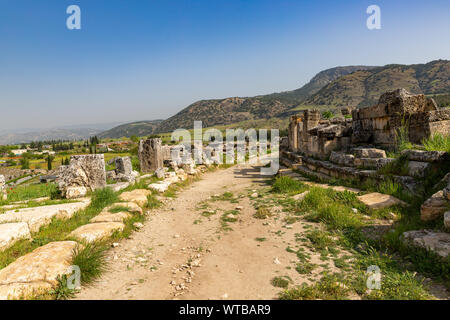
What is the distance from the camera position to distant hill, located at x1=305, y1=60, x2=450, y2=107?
81113 mm

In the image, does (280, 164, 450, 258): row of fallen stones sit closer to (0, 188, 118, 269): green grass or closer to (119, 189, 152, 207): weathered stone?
Answer: (0, 188, 118, 269): green grass

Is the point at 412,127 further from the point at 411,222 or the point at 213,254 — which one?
the point at 213,254

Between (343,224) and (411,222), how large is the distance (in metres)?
1.03

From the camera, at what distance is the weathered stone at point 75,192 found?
700 centimetres

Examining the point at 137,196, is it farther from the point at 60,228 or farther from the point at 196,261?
the point at 196,261

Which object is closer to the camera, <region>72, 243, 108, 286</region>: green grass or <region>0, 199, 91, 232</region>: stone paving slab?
<region>72, 243, 108, 286</region>: green grass

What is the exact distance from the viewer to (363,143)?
8844mm

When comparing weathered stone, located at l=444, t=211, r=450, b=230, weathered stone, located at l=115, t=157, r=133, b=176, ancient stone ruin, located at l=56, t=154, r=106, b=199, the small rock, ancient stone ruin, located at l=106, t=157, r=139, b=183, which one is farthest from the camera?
weathered stone, located at l=115, t=157, r=133, b=176

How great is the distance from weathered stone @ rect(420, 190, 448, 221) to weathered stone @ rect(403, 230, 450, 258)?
431 millimetres

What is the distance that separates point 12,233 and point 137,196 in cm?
338

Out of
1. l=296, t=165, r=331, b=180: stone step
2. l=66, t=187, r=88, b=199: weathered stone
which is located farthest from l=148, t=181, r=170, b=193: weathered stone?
l=296, t=165, r=331, b=180: stone step

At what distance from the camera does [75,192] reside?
7070mm

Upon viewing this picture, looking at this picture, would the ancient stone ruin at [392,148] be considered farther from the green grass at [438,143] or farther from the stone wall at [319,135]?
the green grass at [438,143]

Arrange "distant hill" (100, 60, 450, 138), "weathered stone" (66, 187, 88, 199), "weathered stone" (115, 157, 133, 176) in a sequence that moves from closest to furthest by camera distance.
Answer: "weathered stone" (66, 187, 88, 199), "weathered stone" (115, 157, 133, 176), "distant hill" (100, 60, 450, 138)
